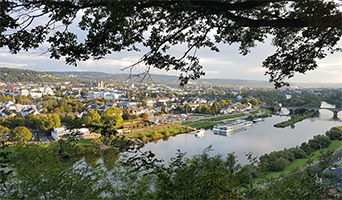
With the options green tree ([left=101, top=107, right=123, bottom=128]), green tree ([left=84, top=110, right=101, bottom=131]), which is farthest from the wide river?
green tree ([left=84, top=110, right=101, bottom=131])

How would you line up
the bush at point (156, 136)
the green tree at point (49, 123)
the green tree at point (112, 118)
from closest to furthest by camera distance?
the green tree at point (112, 118) → the bush at point (156, 136) → the green tree at point (49, 123)

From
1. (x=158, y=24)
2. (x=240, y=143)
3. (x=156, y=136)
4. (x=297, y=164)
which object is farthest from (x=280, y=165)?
→ (x=156, y=136)

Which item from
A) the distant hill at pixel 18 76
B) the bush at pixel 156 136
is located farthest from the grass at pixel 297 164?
the distant hill at pixel 18 76

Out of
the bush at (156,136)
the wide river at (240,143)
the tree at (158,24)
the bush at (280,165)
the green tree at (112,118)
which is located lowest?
the bush at (156,136)

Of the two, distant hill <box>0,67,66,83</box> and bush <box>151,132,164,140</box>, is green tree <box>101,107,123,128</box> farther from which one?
distant hill <box>0,67,66,83</box>

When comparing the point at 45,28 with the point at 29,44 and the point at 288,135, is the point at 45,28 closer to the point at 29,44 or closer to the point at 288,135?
the point at 29,44

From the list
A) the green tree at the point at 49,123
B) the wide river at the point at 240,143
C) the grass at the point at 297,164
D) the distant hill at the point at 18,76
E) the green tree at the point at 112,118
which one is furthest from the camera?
the distant hill at the point at 18,76

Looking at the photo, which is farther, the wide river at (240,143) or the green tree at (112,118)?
the wide river at (240,143)

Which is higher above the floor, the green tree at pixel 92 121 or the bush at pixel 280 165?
the green tree at pixel 92 121

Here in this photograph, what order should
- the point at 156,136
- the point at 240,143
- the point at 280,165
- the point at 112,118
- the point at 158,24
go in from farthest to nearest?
1. the point at 156,136
2. the point at 240,143
3. the point at 280,165
4. the point at 112,118
5. the point at 158,24

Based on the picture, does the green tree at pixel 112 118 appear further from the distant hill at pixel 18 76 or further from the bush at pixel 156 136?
the distant hill at pixel 18 76

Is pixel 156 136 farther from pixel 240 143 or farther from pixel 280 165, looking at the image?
pixel 280 165
